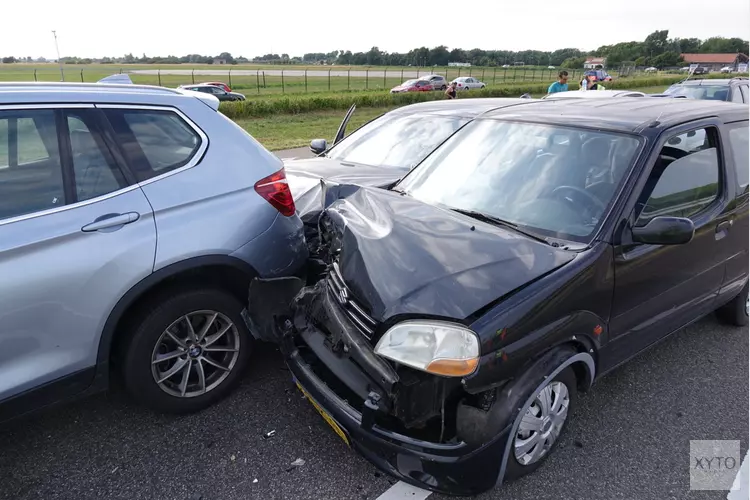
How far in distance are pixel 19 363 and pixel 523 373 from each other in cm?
230

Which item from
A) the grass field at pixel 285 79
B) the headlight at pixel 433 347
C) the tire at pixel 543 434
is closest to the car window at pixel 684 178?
the tire at pixel 543 434

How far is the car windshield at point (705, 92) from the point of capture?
11.2 meters

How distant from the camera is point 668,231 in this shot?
2480mm

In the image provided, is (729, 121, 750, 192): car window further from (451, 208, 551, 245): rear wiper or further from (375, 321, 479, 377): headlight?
(375, 321, 479, 377): headlight

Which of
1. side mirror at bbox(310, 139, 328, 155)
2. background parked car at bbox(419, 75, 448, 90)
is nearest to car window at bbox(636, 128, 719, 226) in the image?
side mirror at bbox(310, 139, 328, 155)

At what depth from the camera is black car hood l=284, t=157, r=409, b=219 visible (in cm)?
432

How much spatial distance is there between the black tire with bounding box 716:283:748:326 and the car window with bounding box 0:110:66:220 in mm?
4654

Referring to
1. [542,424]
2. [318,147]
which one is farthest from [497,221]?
[318,147]

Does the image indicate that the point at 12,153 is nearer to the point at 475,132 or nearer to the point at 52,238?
the point at 52,238

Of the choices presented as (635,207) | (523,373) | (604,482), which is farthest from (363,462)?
(635,207)

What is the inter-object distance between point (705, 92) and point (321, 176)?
1069 centimetres

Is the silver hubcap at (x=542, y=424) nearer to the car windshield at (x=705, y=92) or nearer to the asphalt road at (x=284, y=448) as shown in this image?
the asphalt road at (x=284, y=448)

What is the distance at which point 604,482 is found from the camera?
2.51 metres

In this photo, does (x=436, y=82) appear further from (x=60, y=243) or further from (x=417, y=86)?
(x=60, y=243)
